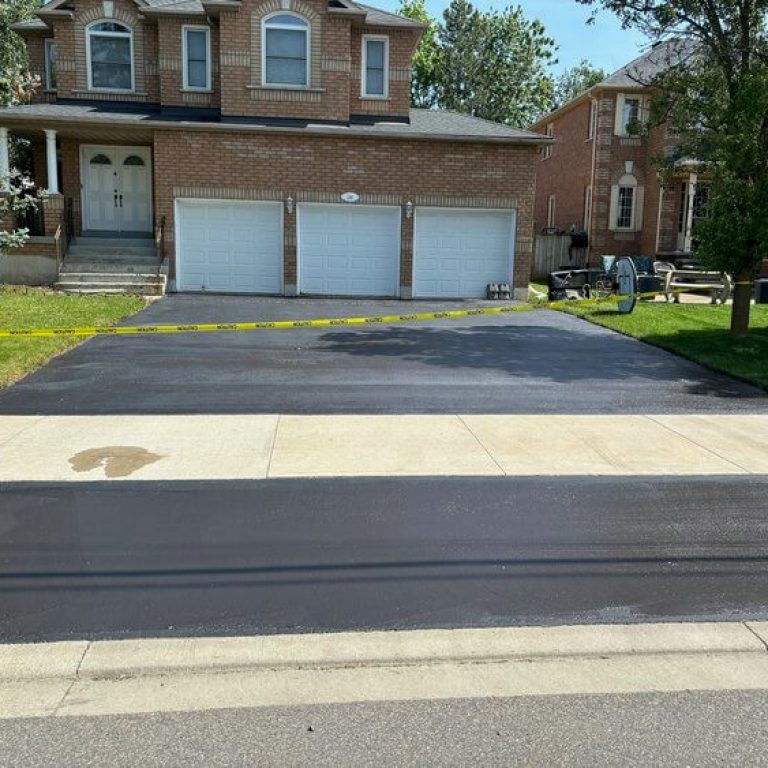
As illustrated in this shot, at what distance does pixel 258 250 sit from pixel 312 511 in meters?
16.8

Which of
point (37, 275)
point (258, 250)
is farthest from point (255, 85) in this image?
point (37, 275)

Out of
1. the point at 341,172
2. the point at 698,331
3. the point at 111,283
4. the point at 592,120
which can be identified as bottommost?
the point at 698,331

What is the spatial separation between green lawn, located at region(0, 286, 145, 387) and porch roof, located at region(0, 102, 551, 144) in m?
4.43

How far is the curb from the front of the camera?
12.6 ft

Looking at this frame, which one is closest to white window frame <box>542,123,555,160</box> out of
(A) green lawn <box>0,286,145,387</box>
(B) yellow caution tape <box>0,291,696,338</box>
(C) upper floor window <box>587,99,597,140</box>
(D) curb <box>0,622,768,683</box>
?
(C) upper floor window <box>587,99,597,140</box>

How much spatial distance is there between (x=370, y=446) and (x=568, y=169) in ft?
93.3

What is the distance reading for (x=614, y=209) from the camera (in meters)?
29.6

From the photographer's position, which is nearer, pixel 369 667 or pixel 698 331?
pixel 369 667

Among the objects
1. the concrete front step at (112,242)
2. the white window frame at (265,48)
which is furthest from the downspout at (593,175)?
the concrete front step at (112,242)

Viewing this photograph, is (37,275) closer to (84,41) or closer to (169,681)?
(84,41)

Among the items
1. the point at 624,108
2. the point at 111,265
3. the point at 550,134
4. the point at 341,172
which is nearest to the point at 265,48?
the point at 341,172

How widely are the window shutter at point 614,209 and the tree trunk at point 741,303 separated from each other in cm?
1589

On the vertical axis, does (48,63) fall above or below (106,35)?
below

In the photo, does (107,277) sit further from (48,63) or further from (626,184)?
(626,184)
